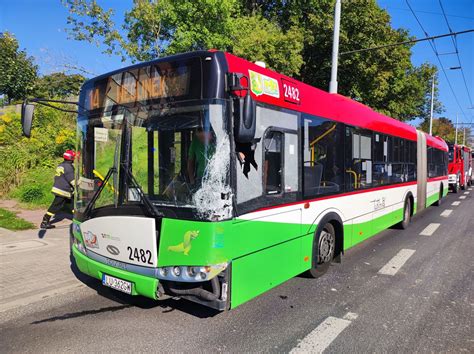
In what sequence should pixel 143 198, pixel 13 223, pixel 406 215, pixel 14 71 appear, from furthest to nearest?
pixel 14 71 → pixel 406 215 → pixel 13 223 → pixel 143 198

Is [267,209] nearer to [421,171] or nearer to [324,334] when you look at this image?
[324,334]

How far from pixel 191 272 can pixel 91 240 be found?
4.78 ft

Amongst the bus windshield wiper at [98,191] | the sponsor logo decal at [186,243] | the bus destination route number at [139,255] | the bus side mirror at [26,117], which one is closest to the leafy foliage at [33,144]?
the bus side mirror at [26,117]

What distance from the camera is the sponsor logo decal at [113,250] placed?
12.3 ft

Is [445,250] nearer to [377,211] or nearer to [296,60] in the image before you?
[377,211]

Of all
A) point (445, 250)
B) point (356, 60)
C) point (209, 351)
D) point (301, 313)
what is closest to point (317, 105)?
point (301, 313)

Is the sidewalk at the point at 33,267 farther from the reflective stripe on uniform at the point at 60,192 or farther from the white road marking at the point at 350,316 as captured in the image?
the white road marking at the point at 350,316

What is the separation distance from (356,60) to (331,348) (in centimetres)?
1862

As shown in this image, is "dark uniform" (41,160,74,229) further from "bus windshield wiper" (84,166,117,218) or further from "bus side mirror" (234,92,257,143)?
"bus side mirror" (234,92,257,143)

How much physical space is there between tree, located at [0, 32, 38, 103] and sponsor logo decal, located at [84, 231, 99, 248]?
31060 mm

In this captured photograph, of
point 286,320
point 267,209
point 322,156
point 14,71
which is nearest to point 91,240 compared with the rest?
point 267,209

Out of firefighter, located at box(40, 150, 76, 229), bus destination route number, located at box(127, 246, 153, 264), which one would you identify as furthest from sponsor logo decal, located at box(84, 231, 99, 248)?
firefighter, located at box(40, 150, 76, 229)

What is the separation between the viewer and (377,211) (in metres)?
7.22

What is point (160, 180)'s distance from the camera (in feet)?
12.0
